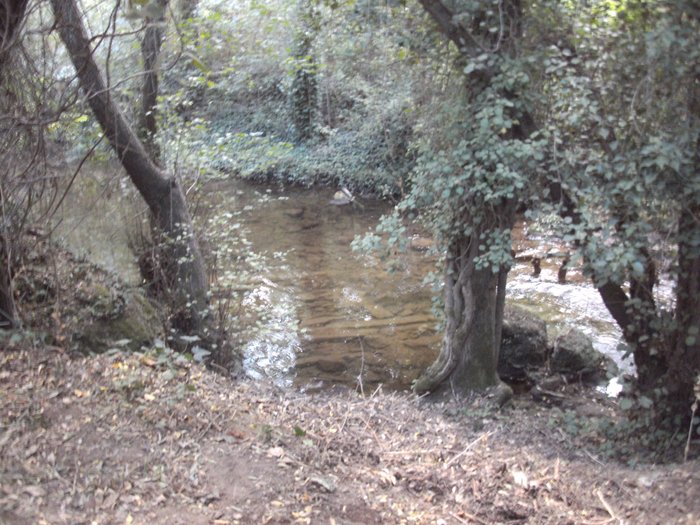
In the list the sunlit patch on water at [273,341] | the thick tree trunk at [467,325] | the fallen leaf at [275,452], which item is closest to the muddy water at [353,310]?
the sunlit patch on water at [273,341]

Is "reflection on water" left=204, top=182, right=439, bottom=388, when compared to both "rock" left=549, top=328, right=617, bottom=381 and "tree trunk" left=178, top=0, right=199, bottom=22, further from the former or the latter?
"tree trunk" left=178, top=0, right=199, bottom=22

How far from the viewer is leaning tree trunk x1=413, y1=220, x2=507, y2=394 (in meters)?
7.26

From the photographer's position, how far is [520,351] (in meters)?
8.91

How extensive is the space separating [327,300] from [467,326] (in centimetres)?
463

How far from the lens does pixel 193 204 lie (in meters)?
8.56

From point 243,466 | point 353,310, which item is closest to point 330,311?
point 353,310

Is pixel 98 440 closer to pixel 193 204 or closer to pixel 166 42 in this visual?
pixel 193 204

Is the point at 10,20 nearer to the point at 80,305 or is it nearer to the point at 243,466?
the point at 80,305

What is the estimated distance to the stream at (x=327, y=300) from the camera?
781 centimetres

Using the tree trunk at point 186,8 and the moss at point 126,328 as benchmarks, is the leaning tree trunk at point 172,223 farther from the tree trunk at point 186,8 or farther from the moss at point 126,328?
the tree trunk at point 186,8

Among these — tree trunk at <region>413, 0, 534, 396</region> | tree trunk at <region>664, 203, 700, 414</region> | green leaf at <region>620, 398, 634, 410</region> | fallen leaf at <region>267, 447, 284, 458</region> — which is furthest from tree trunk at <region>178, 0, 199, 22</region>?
green leaf at <region>620, 398, 634, 410</region>

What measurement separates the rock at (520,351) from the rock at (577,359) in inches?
7.6

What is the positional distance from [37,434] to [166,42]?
546 cm

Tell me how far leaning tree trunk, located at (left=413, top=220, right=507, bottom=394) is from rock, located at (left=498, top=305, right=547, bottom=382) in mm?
1330
